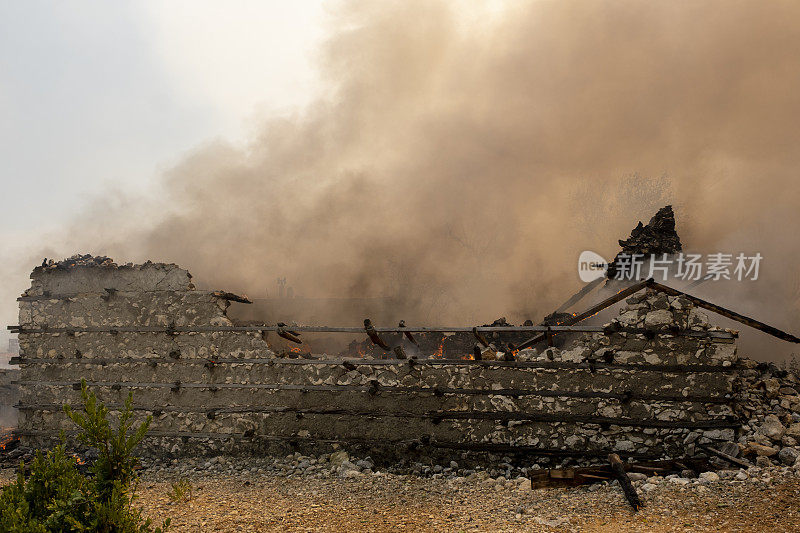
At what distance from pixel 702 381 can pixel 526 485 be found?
3.59m

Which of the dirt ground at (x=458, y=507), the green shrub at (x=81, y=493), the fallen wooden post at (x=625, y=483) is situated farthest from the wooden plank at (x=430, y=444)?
the green shrub at (x=81, y=493)

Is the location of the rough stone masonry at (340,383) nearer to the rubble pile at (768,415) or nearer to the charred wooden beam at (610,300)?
the charred wooden beam at (610,300)

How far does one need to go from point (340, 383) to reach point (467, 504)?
337cm

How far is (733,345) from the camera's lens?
7664 millimetres

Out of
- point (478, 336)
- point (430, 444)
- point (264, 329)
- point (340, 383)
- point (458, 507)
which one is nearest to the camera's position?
point (458, 507)

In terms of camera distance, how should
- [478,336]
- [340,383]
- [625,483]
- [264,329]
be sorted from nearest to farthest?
[625,483] → [478,336] → [340,383] → [264,329]

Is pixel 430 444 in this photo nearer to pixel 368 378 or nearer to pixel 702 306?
pixel 368 378

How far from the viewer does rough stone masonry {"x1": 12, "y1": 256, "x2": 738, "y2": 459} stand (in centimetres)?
780

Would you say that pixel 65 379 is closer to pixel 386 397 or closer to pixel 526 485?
pixel 386 397

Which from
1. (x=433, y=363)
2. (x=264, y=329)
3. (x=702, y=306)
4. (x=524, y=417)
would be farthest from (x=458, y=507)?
(x=702, y=306)

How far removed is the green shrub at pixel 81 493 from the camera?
3819 millimetres

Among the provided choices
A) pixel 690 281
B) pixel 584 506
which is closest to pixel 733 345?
pixel 584 506

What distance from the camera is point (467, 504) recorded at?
21.7 ft

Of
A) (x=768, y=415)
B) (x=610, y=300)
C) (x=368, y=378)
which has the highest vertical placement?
(x=610, y=300)
